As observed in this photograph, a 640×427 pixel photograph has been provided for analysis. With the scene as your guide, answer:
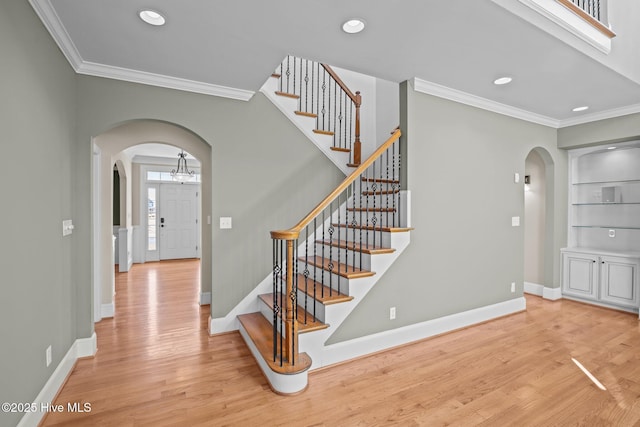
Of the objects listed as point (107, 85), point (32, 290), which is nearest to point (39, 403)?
point (32, 290)

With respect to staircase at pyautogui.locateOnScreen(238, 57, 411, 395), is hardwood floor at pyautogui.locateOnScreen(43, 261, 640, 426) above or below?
below

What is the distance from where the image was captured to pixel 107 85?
284 cm

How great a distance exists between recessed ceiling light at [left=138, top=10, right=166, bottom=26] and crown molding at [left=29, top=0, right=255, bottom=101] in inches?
20.8

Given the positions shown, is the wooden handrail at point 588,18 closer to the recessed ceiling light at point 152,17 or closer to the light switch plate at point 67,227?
the recessed ceiling light at point 152,17

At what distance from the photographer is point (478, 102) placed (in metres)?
3.71

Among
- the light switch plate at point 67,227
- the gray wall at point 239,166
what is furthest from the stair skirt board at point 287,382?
the light switch plate at point 67,227

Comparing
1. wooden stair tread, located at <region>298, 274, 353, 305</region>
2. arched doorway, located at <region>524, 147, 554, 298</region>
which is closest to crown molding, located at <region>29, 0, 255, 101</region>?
wooden stair tread, located at <region>298, 274, 353, 305</region>

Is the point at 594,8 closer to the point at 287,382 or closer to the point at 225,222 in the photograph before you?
the point at 225,222

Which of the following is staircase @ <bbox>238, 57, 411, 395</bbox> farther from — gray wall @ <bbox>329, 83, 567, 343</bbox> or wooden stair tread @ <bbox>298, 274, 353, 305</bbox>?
gray wall @ <bbox>329, 83, 567, 343</bbox>

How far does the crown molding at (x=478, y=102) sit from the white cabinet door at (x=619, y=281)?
2117 mm

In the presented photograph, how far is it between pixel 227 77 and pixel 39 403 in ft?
9.58

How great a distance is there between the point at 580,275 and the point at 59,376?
6294mm

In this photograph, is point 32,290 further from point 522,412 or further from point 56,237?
point 522,412

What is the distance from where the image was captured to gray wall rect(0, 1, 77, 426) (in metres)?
1.62
